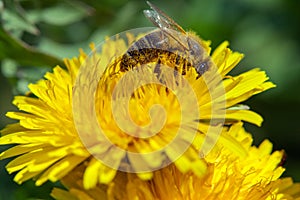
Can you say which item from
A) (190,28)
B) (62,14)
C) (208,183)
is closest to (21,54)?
(62,14)

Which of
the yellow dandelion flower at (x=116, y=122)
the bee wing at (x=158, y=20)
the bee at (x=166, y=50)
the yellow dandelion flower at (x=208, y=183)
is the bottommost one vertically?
the yellow dandelion flower at (x=208, y=183)

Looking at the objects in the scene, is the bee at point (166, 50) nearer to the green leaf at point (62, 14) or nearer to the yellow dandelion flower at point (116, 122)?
the yellow dandelion flower at point (116, 122)

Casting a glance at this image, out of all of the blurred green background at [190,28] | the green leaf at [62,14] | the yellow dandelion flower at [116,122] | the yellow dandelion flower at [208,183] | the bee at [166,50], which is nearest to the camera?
the yellow dandelion flower at [116,122]

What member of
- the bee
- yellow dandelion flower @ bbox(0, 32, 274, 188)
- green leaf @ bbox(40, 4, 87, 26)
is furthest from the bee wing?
green leaf @ bbox(40, 4, 87, 26)

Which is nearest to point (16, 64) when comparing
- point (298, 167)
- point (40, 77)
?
point (40, 77)

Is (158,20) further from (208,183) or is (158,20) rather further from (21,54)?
(21,54)

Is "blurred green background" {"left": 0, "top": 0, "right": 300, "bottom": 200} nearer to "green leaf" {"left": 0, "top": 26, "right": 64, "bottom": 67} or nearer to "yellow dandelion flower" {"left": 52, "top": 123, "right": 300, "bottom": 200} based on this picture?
"green leaf" {"left": 0, "top": 26, "right": 64, "bottom": 67}

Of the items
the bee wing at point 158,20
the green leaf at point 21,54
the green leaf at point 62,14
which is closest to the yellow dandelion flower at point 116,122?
the bee wing at point 158,20
